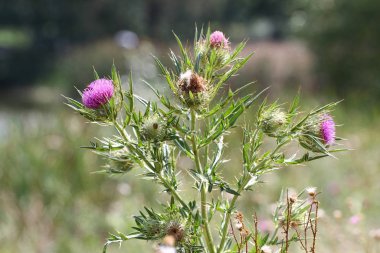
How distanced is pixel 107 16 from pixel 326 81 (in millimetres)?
16286

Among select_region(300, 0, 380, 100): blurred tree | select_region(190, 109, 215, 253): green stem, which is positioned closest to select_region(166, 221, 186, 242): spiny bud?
select_region(190, 109, 215, 253): green stem

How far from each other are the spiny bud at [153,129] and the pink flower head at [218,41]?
0.25 m

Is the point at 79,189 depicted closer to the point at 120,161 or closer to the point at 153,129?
the point at 120,161

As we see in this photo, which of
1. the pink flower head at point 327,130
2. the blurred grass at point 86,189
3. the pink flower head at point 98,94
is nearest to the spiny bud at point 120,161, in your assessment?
the pink flower head at point 98,94

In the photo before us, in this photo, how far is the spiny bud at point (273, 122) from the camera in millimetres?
1450

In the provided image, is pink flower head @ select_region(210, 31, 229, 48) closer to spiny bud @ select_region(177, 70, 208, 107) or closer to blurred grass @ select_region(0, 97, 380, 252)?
spiny bud @ select_region(177, 70, 208, 107)

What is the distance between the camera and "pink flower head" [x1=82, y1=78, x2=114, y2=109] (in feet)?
4.57

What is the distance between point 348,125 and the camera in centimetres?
794

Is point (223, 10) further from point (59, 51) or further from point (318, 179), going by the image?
point (318, 179)

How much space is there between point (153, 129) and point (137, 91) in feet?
24.5

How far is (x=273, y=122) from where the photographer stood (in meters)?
1.45

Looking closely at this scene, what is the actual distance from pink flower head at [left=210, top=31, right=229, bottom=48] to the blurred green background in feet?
0.56

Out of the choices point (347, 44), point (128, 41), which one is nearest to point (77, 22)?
point (128, 41)

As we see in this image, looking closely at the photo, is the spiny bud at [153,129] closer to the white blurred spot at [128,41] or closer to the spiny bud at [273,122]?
the spiny bud at [273,122]
